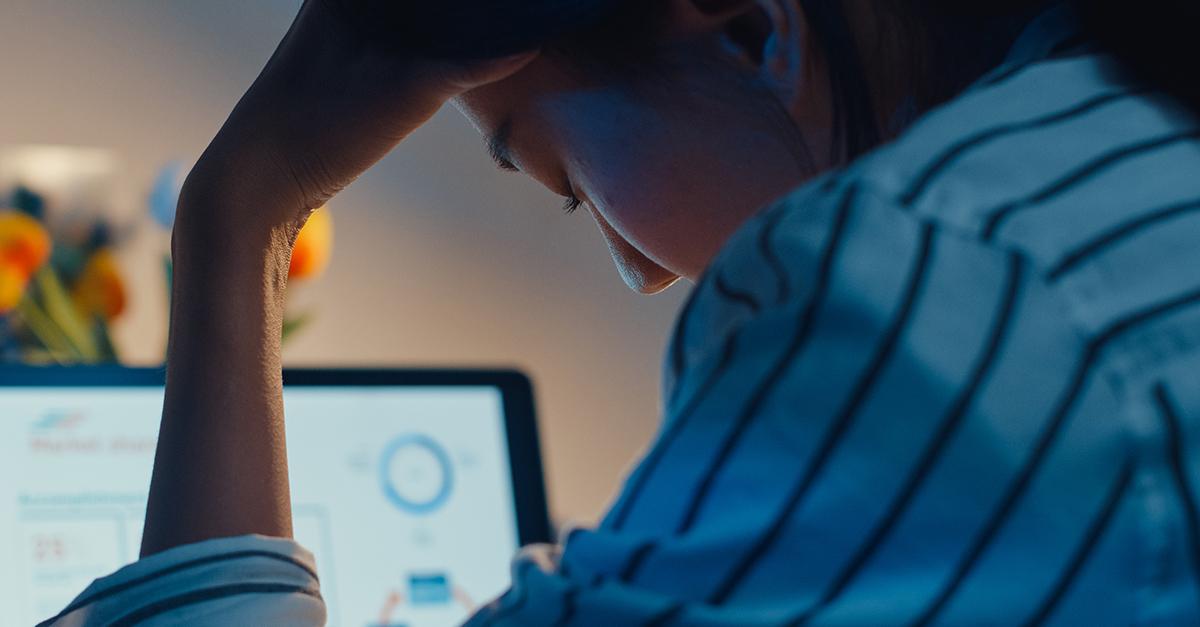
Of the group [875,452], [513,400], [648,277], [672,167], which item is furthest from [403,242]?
[875,452]

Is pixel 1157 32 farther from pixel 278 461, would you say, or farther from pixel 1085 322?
pixel 278 461

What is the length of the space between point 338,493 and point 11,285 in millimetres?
368

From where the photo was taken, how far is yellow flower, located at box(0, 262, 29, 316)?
99 centimetres

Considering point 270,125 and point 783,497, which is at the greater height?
point 270,125

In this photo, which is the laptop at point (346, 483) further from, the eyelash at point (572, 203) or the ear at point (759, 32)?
→ the ear at point (759, 32)

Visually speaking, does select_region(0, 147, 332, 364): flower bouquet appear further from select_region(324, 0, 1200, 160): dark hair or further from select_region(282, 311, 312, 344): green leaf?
select_region(324, 0, 1200, 160): dark hair

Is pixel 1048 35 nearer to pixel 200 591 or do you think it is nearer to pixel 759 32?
pixel 759 32

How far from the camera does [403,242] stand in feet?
4.62

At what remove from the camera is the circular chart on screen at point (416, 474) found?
0.82 meters

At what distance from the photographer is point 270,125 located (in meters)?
0.57

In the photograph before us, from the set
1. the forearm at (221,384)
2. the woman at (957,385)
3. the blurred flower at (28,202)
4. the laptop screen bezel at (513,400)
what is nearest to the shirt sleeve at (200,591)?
the forearm at (221,384)

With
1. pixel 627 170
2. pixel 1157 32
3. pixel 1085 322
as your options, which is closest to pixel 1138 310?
pixel 1085 322

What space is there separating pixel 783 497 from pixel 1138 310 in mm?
90

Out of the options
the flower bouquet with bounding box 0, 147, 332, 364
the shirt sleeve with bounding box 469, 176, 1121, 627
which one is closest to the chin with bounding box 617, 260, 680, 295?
the shirt sleeve with bounding box 469, 176, 1121, 627
